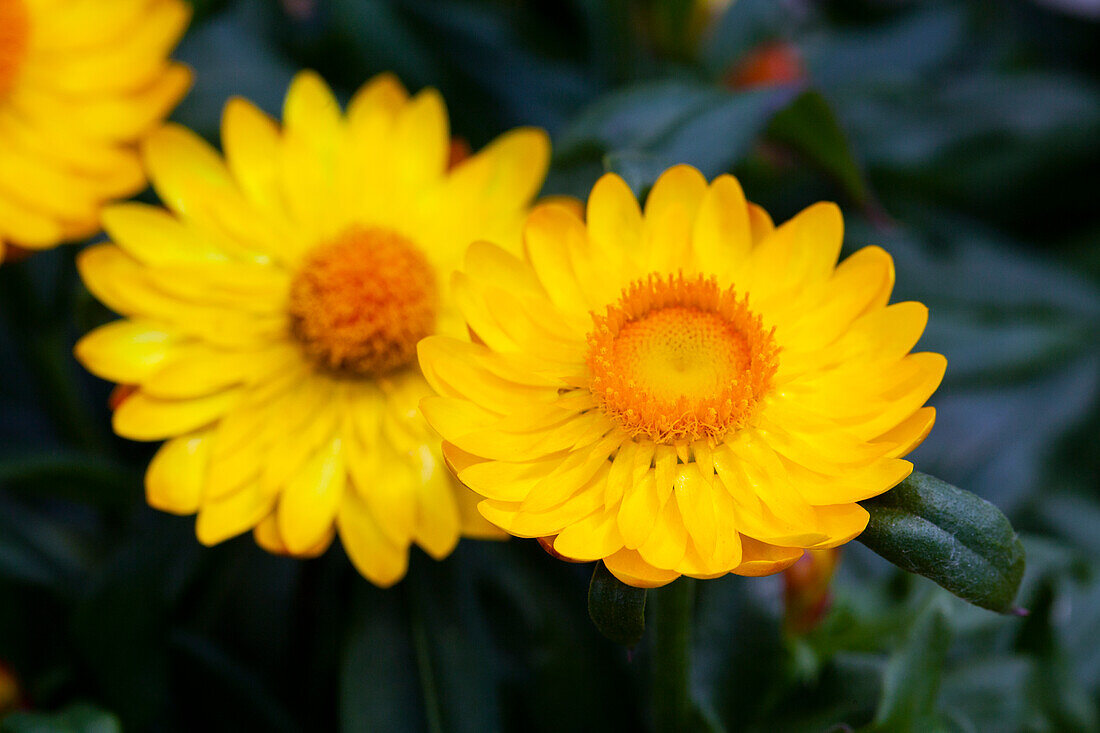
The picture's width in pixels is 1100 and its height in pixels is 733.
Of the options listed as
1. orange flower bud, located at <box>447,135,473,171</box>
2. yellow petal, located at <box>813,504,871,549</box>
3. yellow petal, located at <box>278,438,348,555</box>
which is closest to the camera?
yellow petal, located at <box>813,504,871,549</box>

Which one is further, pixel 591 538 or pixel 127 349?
pixel 127 349

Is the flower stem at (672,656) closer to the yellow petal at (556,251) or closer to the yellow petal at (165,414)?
the yellow petal at (556,251)

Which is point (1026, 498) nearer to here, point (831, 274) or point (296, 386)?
point (831, 274)

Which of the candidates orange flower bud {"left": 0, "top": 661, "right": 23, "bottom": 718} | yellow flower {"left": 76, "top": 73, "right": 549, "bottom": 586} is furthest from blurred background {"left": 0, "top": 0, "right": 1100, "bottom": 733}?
yellow flower {"left": 76, "top": 73, "right": 549, "bottom": 586}

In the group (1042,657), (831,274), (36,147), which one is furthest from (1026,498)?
(36,147)

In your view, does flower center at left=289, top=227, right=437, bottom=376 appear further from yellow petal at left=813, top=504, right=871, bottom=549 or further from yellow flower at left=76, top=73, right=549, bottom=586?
yellow petal at left=813, top=504, right=871, bottom=549

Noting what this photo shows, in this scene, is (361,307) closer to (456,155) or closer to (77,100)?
(456,155)

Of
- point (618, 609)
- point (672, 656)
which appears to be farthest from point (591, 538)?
point (672, 656)
